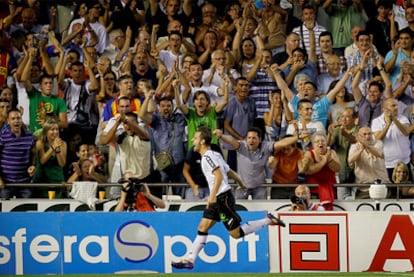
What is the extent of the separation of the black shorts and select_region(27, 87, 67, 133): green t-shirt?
4331 millimetres

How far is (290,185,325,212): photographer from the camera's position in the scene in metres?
14.0

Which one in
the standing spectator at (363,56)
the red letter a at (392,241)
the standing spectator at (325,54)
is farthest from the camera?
the standing spectator at (325,54)

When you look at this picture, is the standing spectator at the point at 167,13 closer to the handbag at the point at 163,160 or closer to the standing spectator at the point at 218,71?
the standing spectator at the point at 218,71

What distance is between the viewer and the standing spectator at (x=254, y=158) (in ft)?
49.0

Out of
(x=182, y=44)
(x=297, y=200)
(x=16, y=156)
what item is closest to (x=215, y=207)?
(x=297, y=200)

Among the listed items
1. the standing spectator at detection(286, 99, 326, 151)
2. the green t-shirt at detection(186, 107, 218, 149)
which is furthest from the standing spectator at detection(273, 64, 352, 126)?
the green t-shirt at detection(186, 107, 218, 149)

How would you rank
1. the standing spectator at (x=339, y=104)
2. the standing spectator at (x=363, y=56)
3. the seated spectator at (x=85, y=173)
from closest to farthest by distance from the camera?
1. the seated spectator at (x=85, y=173)
2. the standing spectator at (x=339, y=104)
3. the standing spectator at (x=363, y=56)

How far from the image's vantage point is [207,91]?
16.8 metres

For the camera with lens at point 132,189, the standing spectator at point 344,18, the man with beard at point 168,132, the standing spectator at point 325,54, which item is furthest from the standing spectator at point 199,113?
the standing spectator at point 344,18

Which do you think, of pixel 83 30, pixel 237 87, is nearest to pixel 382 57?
pixel 237 87

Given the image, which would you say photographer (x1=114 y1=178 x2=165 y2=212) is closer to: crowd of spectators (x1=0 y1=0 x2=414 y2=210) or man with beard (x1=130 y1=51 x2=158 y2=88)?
crowd of spectators (x1=0 y1=0 x2=414 y2=210)

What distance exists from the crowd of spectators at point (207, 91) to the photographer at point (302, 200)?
252mm

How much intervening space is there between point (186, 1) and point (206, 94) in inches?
120

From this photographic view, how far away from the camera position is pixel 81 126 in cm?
1683
